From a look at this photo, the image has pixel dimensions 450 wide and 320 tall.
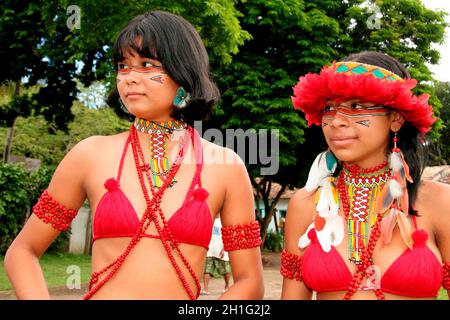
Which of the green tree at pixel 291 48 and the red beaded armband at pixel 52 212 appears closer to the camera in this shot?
the red beaded armband at pixel 52 212

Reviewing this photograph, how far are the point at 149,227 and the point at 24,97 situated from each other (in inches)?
653

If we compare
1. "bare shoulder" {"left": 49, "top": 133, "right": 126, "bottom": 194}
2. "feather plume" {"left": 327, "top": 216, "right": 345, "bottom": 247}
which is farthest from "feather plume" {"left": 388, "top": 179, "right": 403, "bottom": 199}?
"bare shoulder" {"left": 49, "top": 133, "right": 126, "bottom": 194}

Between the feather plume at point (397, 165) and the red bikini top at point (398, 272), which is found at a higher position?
the feather plume at point (397, 165)

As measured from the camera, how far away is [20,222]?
1948 centimetres

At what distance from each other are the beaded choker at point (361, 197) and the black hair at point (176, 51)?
2.82 ft

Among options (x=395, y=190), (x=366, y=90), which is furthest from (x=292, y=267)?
(x=366, y=90)

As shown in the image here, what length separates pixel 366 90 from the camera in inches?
119

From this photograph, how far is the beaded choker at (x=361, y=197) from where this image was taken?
316 cm

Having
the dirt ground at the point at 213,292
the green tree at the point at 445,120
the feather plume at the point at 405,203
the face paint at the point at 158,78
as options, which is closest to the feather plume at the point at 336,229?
the feather plume at the point at 405,203

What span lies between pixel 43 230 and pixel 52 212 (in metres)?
0.10

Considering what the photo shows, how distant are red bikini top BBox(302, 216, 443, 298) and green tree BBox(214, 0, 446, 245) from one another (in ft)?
48.1

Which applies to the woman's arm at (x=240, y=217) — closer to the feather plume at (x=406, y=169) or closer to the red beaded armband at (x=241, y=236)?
the red beaded armband at (x=241, y=236)

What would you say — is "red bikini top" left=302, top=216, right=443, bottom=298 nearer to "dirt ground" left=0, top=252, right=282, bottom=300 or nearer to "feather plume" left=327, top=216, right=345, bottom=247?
"feather plume" left=327, top=216, right=345, bottom=247
